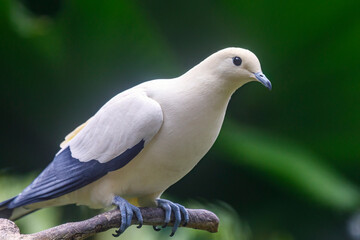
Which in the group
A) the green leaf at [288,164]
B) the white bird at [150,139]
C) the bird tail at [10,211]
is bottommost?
the green leaf at [288,164]

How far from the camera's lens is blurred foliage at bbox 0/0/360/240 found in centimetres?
366

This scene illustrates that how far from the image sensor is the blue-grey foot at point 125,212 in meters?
2.01

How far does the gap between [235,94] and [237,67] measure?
1.88 meters

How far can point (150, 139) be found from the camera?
80.6 inches

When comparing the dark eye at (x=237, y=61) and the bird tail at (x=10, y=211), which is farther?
the bird tail at (x=10, y=211)

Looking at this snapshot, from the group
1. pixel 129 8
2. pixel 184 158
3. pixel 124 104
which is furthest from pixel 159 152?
pixel 129 8

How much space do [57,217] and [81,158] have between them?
163 cm

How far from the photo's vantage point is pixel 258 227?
419 centimetres

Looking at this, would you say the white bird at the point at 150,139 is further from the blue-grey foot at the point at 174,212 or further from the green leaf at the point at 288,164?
the green leaf at the point at 288,164

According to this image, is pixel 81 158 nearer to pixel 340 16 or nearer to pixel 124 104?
pixel 124 104

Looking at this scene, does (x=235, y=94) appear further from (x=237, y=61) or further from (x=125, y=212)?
(x=125, y=212)

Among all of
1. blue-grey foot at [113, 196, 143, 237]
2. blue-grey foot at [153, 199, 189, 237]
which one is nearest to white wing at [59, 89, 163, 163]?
blue-grey foot at [113, 196, 143, 237]

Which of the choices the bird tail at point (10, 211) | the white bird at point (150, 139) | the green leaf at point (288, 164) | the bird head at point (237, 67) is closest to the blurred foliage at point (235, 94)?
the green leaf at point (288, 164)

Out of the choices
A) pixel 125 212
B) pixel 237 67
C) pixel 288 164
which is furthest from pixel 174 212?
pixel 288 164
